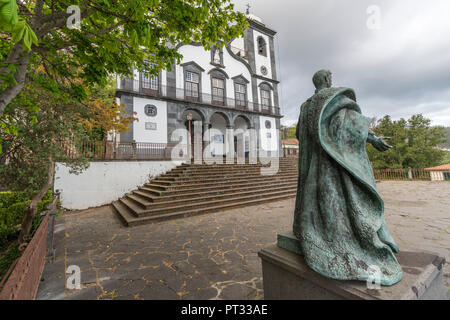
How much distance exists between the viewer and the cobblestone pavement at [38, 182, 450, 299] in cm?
238

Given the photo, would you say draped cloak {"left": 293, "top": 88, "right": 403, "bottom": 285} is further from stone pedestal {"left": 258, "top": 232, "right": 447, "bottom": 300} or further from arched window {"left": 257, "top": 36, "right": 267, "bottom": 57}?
arched window {"left": 257, "top": 36, "right": 267, "bottom": 57}

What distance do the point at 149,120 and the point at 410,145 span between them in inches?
1007

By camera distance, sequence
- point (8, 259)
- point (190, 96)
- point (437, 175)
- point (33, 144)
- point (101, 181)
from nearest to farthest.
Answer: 1. point (33, 144)
2. point (8, 259)
3. point (101, 181)
4. point (437, 175)
5. point (190, 96)

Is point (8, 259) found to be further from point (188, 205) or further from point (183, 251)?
point (188, 205)

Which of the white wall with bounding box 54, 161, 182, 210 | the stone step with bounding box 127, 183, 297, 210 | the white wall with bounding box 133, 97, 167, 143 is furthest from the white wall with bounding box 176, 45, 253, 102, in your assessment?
the stone step with bounding box 127, 183, 297, 210

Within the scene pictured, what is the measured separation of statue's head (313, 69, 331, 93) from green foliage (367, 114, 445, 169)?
22.1 m

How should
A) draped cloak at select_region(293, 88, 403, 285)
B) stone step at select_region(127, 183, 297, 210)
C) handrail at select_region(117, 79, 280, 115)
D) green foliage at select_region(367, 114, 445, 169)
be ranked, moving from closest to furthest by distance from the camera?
draped cloak at select_region(293, 88, 403, 285)
stone step at select_region(127, 183, 297, 210)
handrail at select_region(117, 79, 280, 115)
green foliage at select_region(367, 114, 445, 169)

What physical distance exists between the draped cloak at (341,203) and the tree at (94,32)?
237 centimetres

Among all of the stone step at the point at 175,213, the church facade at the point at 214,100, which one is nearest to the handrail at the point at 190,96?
the church facade at the point at 214,100

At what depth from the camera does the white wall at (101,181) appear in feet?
26.2

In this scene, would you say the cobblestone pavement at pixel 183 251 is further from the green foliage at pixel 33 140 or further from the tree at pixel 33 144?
the green foliage at pixel 33 140

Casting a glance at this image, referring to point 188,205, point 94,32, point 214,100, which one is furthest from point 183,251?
point 214,100

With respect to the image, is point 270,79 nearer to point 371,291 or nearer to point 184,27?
point 184,27

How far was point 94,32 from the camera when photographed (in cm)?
319
